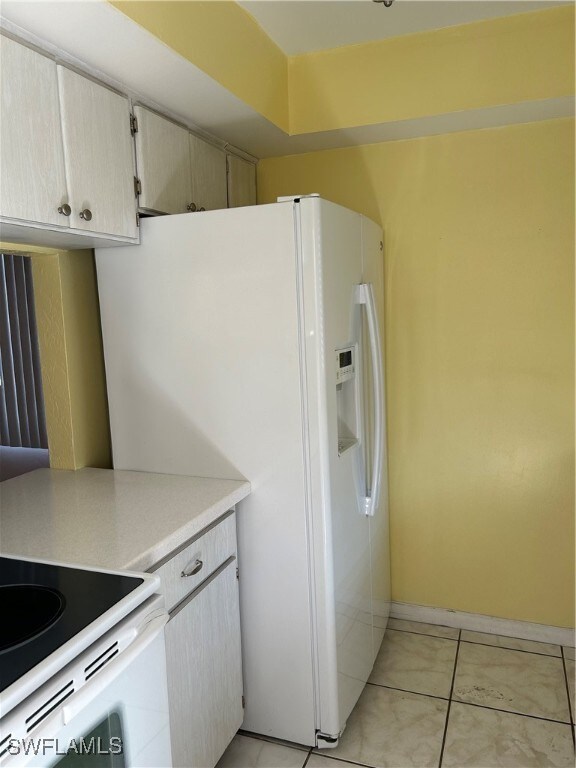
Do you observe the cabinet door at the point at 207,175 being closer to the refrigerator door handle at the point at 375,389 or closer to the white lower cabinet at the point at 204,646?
the refrigerator door handle at the point at 375,389

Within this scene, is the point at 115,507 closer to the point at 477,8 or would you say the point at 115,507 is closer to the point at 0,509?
the point at 0,509

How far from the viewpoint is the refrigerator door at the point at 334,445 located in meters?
1.79

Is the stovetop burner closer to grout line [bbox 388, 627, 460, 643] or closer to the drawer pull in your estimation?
the drawer pull

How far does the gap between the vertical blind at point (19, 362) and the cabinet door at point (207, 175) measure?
677 mm

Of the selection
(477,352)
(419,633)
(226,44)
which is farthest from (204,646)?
(226,44)

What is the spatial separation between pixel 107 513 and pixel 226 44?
1509mm

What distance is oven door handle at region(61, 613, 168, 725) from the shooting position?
1023 millimetres

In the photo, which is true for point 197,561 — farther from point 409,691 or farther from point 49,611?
point 409,691

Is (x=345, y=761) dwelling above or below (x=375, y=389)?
below

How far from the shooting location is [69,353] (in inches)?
83.3

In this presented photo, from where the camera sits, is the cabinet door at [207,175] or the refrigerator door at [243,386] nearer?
the refrigerator door at [243,386]

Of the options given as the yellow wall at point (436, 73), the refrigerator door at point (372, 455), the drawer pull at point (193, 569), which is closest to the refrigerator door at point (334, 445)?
the refrigerator door at point (372, 455)

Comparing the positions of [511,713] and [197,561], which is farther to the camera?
[511,713]

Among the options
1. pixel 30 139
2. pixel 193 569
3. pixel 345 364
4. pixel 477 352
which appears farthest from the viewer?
pixel 477 352
